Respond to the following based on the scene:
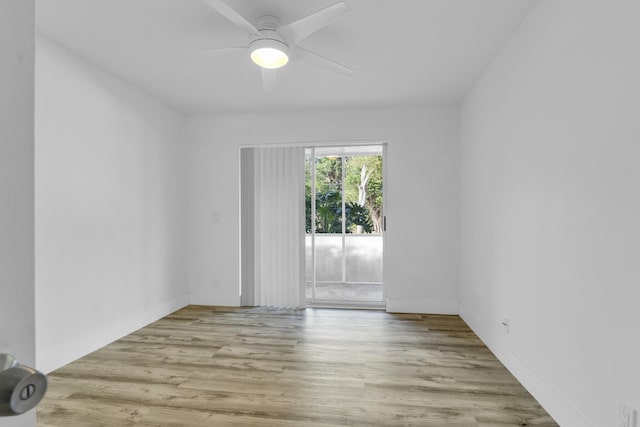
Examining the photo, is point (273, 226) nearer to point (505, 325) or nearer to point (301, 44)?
point (301, 44)

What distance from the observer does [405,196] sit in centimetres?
426

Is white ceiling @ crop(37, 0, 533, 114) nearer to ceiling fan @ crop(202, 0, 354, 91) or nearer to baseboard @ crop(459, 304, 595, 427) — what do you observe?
ceiling fan @ crop(202, 0, 354, 91)

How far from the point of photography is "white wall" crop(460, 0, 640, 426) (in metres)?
1.47

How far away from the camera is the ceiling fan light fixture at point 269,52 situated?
2.37 meters

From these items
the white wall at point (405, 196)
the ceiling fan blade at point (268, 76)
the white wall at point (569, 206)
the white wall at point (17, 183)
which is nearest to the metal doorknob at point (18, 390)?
the white wall at point (17, 183)

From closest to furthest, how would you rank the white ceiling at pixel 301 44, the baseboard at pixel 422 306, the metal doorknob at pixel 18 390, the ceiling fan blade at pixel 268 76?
the metal doorknob at pixel 18 390, the white ceiling at pixel 301 44, the ceiling fan blade at pixel 268 76, the baseboard at pixel 422 306

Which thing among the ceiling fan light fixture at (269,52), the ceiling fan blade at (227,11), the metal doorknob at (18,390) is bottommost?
the metal doorknob at (18,390)

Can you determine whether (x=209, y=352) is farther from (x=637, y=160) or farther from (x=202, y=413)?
(x=637, y=160)

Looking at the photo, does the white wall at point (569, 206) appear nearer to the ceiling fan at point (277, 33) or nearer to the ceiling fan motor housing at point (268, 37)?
the ceiling fan at point (277, 33)

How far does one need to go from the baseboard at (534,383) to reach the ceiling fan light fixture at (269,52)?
2611 millimetres

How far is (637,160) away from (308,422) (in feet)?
6.41

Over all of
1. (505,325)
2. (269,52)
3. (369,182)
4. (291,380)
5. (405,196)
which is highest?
(269,52)

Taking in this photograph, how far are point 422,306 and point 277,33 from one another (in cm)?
328

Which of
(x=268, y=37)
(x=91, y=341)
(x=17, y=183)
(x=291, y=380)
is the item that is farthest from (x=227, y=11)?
(x=91, y=341)
